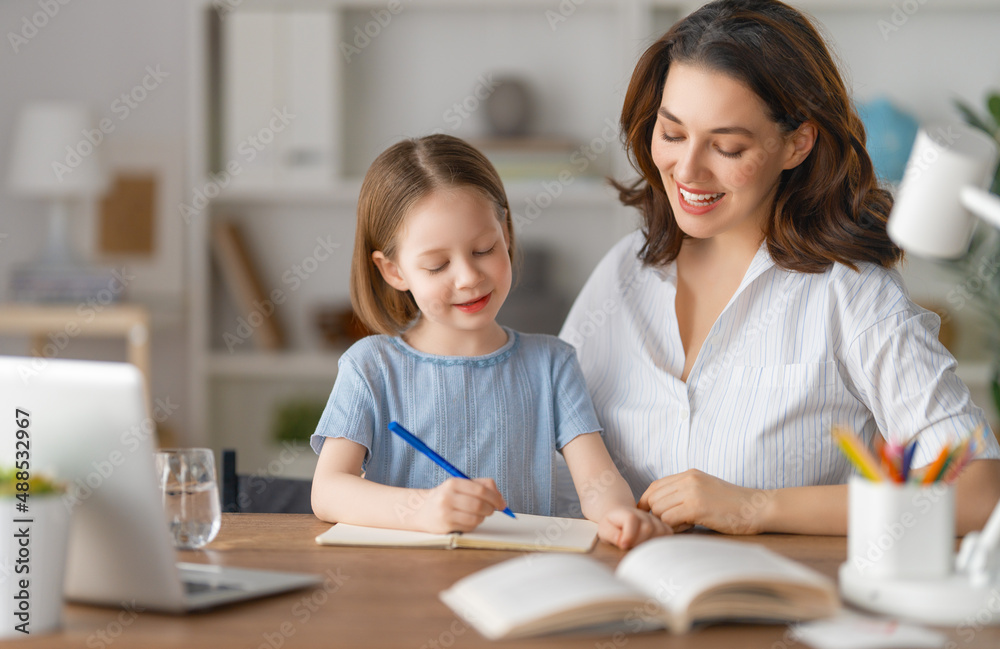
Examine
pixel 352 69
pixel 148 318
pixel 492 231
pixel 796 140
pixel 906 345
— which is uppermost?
pixel 352 69

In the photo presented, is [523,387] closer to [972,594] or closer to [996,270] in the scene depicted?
[972,594]

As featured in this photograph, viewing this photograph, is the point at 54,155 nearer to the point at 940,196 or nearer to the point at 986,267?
the point at 986,267

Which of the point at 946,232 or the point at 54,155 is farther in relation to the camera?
the point at 54,155

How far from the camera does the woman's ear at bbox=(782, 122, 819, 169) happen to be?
1.47 m

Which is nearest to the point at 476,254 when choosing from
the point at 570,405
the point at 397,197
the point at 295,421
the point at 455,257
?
the point at 455,257

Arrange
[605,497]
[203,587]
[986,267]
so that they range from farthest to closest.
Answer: [986,267]
[605,497]
[203,587]

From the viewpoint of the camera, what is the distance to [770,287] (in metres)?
1.51

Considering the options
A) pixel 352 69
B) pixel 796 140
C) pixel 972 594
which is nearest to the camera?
pixel 972 594

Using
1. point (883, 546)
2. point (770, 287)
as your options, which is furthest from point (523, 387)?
point (883, 546)

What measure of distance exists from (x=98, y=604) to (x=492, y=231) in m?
0.70

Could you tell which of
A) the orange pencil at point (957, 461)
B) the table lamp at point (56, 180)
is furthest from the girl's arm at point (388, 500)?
the table lamp at point (56, 180)

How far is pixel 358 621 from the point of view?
85 centimetres

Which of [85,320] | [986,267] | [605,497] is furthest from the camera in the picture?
[85,320]

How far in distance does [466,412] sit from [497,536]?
0.93ft
